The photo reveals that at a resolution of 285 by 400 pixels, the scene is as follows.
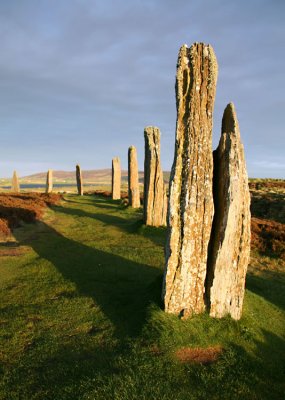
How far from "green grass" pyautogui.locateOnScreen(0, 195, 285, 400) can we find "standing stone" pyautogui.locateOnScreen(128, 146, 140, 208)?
675 inches

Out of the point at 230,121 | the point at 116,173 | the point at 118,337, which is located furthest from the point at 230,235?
the point at 116,173

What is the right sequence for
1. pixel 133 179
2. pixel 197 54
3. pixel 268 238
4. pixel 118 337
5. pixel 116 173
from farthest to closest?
pixel 116 173
pixel 133 179
pixel 268 238
pixel 197 54
pixel 118 337

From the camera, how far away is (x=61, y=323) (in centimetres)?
934

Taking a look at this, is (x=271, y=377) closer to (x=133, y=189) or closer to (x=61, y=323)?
(x=61, y=323)

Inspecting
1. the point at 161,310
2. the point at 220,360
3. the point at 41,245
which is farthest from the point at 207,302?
the point at 41,245

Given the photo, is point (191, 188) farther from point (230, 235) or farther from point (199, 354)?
point (199, 354)

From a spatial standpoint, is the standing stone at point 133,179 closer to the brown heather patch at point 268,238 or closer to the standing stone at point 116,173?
the standing stone at point 116,173

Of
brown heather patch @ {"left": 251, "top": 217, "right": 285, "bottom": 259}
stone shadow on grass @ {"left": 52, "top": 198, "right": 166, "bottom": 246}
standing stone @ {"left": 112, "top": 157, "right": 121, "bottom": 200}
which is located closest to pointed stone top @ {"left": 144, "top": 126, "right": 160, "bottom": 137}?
stone shadow on grass @ {"left": 52, "top": 198, "right": 166, "bottom": 246}

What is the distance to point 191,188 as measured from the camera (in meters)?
9.38

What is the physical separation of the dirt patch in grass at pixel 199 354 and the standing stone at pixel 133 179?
24.0 meters

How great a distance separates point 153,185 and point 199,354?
14.6 m

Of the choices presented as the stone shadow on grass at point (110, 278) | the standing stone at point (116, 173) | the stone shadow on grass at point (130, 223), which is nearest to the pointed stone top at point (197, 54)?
the stone shadow on grass at point (110, 278)

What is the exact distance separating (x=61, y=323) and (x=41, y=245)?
9.30 m

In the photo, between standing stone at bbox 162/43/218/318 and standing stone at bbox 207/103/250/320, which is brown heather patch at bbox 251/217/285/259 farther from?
standing stone at bbox 162/43/218/318
